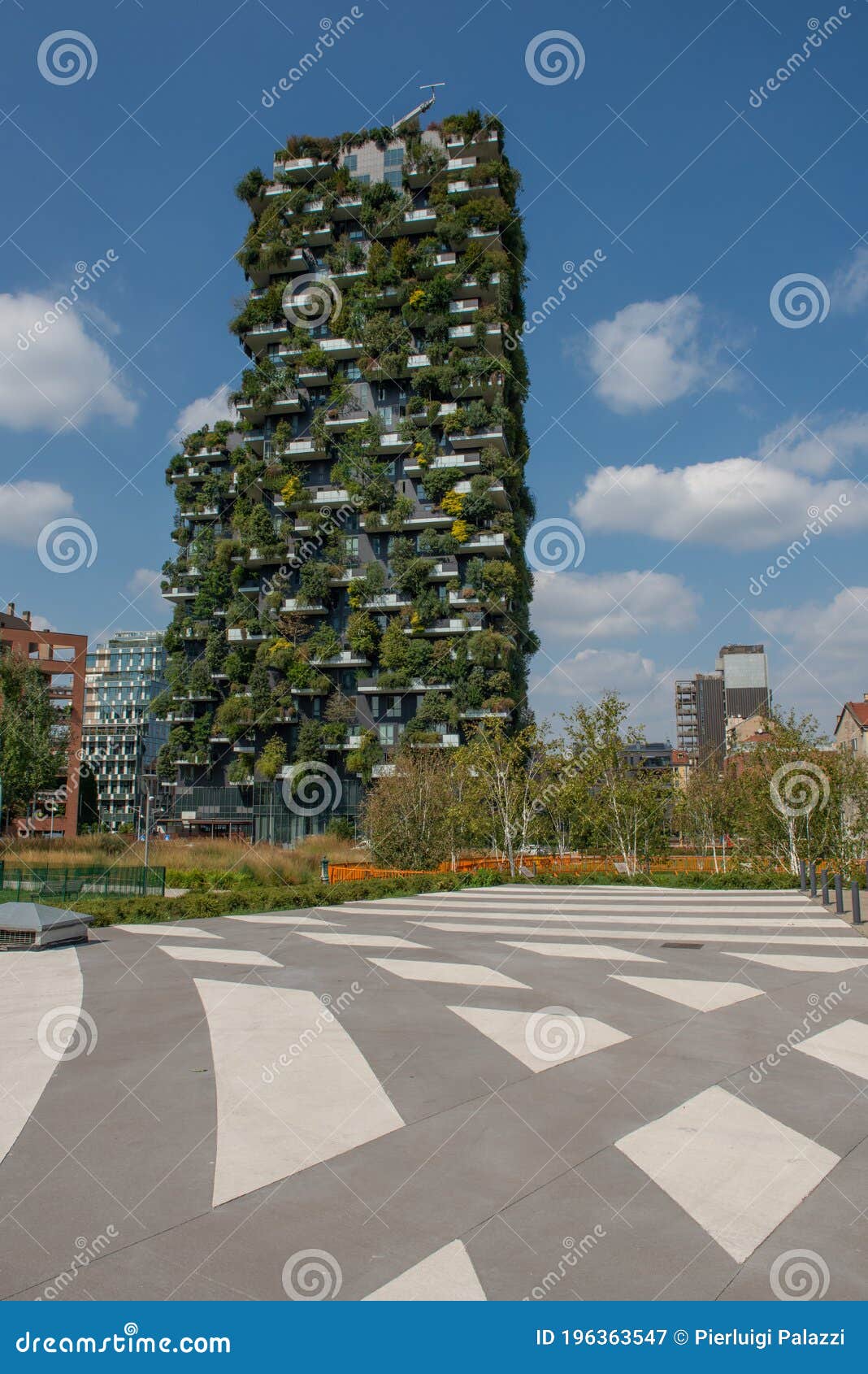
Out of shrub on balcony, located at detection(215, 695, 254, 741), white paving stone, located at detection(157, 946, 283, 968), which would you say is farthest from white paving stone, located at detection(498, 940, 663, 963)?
shrub on balcony, located at detection(215, 695, 254, 741)

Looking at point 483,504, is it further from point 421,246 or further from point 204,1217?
point 204,1217

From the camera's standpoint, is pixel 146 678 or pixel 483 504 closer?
pixel 483 504

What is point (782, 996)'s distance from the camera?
9.84 meters

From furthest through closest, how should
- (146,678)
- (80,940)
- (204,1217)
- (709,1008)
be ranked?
(146,678), (80,940), (709,1008), (204,1217)

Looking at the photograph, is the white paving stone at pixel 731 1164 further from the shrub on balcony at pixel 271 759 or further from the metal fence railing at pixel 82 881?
the shrub on balcony at pixel 271 759

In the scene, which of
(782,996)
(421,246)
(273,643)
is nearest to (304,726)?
(273,643)

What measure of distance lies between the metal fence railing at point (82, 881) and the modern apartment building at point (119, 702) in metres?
121

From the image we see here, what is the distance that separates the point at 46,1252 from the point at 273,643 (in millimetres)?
59349

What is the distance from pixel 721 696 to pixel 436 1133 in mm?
139636

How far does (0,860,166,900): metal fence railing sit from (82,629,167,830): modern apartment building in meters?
121

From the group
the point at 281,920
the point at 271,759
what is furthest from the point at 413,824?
the point at 271,759

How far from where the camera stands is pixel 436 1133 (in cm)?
562

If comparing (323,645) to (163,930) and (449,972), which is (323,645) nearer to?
(163,930)

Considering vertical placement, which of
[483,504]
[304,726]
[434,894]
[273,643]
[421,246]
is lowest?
[434,894]
